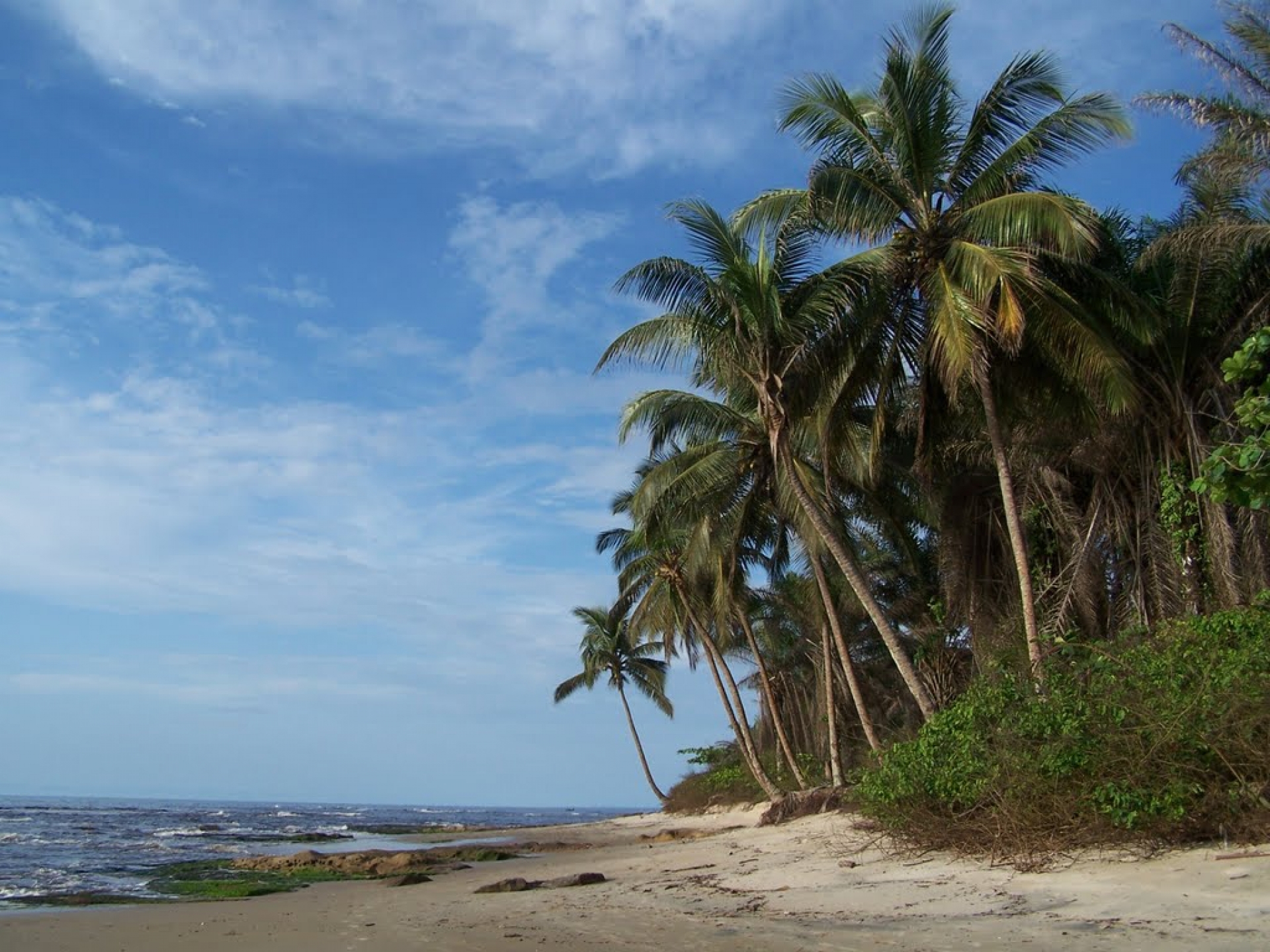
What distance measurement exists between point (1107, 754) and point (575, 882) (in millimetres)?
7219

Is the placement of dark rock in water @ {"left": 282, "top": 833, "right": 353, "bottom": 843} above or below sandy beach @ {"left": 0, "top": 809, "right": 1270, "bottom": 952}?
above

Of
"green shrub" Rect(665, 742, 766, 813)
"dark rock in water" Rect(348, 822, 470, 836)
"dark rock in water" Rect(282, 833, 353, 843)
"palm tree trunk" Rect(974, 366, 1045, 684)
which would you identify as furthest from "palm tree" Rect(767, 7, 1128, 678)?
"dark rock in water" Rect(348, 822, 470, 836)

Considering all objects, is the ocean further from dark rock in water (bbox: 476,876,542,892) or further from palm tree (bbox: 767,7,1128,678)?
palm tree (bbox: 767,7,1128,678)

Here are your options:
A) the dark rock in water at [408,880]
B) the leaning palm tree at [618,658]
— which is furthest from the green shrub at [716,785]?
the dark rock in water at [408,880]

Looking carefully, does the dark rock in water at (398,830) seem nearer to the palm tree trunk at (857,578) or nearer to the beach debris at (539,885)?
the beach debris at (539,885)

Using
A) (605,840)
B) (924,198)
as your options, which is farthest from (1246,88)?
(605,840)

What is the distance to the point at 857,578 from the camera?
13.6m

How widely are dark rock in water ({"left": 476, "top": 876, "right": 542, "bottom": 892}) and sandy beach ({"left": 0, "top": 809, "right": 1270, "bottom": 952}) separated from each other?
432 mm

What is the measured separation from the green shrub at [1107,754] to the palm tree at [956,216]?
2.58 metres

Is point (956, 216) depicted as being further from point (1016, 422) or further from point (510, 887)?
point (510, 887)

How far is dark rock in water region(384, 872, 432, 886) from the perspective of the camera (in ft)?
48.4

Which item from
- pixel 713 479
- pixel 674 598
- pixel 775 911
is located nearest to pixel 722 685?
pixel 674 598

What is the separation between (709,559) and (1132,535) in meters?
8.23

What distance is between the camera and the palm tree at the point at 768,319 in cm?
1362
